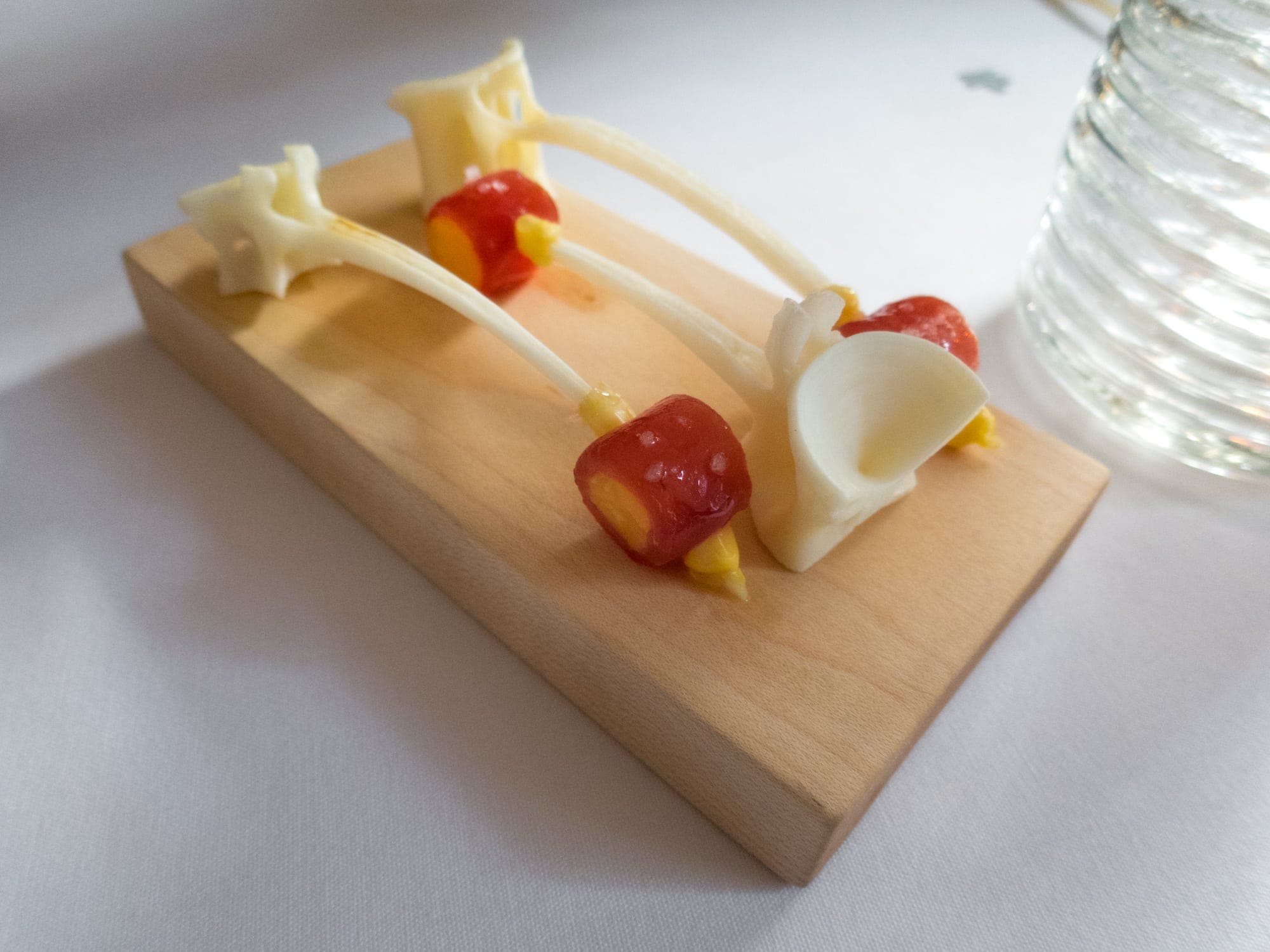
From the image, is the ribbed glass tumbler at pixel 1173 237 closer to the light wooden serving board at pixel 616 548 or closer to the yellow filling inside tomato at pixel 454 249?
the light wooden serving board at pixel 616 548

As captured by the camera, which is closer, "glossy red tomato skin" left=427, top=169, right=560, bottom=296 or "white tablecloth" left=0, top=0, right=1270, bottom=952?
"white tablecloth" left=0, top=0, right=1270, bottom=952

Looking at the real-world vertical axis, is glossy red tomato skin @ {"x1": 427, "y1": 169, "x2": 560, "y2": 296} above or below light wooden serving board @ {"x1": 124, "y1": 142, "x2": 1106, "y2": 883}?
above

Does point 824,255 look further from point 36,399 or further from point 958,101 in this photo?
point 36,399

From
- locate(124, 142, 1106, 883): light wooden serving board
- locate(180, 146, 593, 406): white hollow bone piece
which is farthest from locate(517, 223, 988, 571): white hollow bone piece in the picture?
locate(180, 146, 593, 406): white hollow bone piece

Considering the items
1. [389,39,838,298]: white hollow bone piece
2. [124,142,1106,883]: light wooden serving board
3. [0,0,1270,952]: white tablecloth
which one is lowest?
[0,0,1270,952]: white tablecloth

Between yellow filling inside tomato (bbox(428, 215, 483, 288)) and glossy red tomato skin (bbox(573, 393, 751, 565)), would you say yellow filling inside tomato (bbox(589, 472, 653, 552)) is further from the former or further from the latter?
yellow filling inside tomato (bbox(428, 215, 483, 288))

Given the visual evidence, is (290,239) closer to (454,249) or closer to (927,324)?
(454,249)

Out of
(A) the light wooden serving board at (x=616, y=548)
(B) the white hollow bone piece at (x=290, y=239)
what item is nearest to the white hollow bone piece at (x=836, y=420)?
(A) the light wooden serving board at (x=616, y=548)
